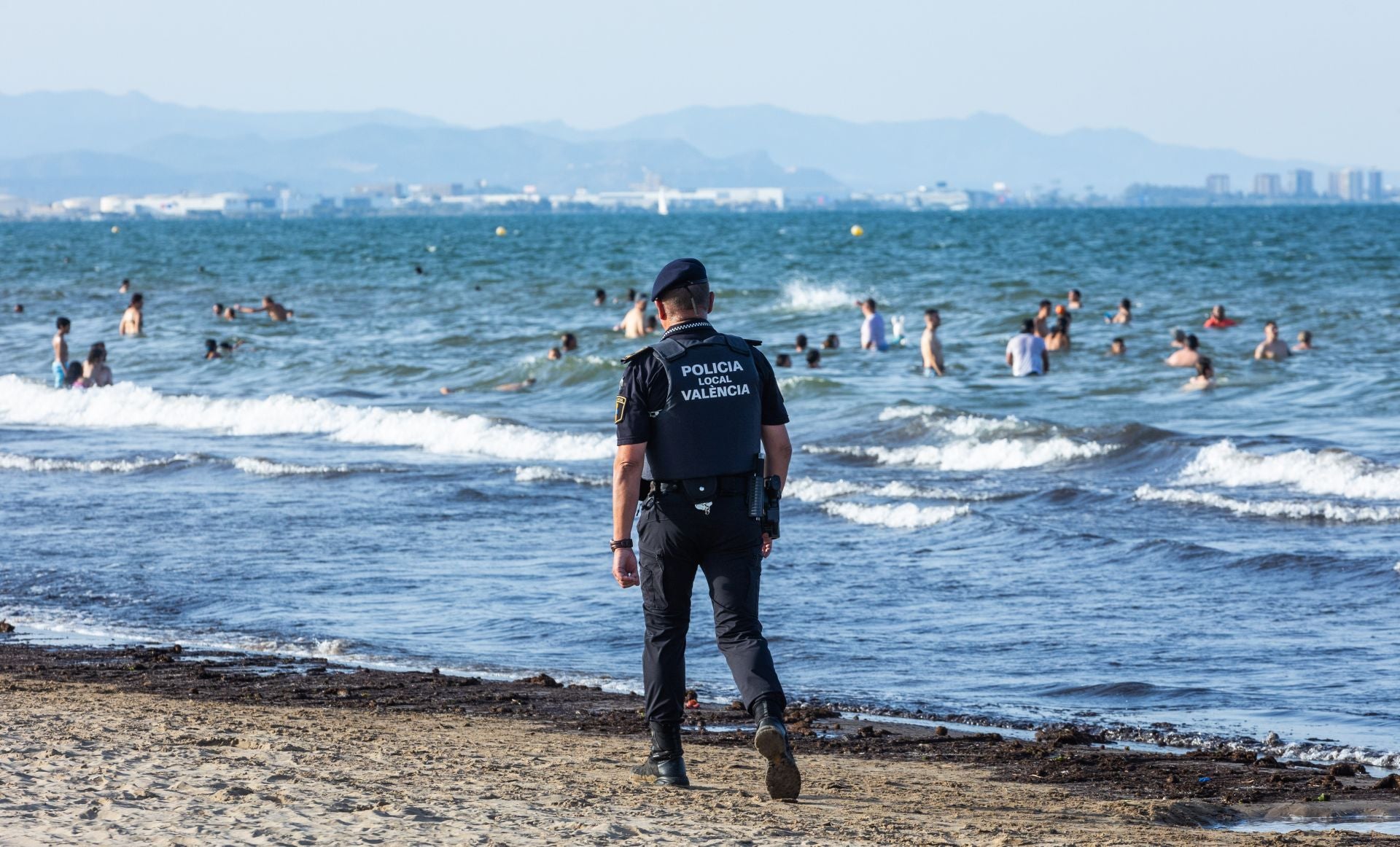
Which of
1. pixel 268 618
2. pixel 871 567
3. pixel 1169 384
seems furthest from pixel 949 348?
pixel 268 618

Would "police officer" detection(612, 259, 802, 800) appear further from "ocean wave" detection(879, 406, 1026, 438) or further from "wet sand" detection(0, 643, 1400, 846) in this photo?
"ocean wave" detection(879, 406, 1026, 438)

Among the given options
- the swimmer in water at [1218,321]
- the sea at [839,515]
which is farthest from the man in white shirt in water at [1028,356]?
the swimmer in water at [1218,321]

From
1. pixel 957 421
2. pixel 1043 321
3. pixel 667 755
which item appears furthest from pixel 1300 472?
pixel 1043 321

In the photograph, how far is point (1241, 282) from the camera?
40438 millimetres

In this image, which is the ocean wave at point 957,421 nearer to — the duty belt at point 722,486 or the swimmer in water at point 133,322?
the duty belt at point 722,486

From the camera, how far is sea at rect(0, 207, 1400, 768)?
795cm

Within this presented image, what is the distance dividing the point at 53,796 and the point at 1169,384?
61.1ft

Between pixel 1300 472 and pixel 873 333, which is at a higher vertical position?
pixel 873 333

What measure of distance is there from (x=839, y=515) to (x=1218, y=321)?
17849 millimetres

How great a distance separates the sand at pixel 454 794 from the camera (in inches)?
176

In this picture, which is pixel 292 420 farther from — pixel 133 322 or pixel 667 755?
pixel 667 755

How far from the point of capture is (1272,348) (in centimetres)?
2302

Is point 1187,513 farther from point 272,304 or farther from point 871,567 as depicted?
point 272,304

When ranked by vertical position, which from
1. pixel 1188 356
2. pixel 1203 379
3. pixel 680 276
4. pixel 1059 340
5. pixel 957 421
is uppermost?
pixel 680 276
